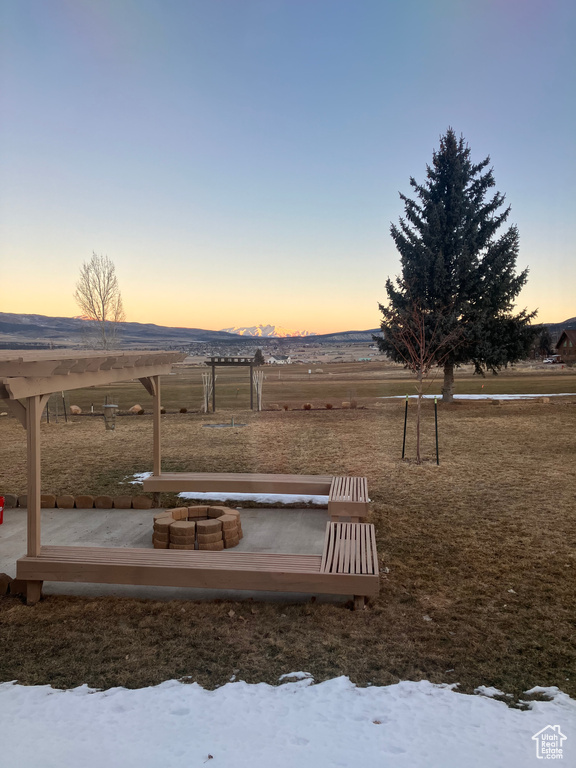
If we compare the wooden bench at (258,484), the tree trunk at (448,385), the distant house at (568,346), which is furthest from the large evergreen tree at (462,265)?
the distant house at (568,346)

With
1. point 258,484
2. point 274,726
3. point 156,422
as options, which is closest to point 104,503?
point 156,422

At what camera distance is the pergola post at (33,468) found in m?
4.74

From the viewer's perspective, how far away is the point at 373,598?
5.08 meters

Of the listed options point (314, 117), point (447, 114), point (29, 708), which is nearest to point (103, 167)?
point (314, 117)

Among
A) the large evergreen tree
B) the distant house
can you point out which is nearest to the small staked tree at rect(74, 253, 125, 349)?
the large evergreen tree

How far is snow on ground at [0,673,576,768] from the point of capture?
2.96 meters

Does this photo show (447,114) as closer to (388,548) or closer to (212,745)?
(388,548)

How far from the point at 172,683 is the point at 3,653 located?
1.51 m

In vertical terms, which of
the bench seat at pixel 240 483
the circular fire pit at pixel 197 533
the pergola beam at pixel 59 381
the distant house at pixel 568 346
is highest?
the distant house at pixel 568 346

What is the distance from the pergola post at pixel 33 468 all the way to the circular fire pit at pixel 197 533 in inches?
59.1

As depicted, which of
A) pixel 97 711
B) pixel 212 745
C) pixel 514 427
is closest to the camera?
pixel 212 745

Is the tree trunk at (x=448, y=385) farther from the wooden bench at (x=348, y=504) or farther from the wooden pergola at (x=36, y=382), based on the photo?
the wooden pergola at (x=36, y=382)

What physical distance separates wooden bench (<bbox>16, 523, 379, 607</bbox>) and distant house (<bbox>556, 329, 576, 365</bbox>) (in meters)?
79.0

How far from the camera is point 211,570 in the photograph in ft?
15.6
